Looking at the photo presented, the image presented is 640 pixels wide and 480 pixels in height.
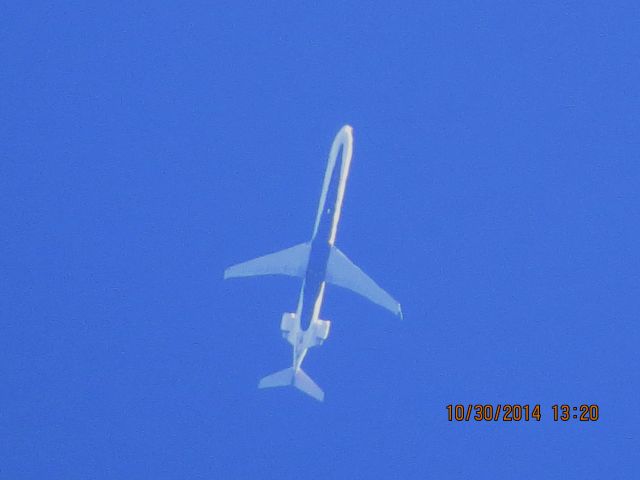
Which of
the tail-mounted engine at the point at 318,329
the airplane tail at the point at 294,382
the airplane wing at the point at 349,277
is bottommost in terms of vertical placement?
the airplane tail at the point at 294,382

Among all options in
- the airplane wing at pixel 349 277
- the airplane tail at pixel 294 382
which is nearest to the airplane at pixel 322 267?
the airplane wing at pixel 349 277

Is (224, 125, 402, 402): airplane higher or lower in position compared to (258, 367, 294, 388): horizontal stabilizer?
higher

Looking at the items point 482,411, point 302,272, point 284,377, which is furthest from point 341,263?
point 482,411

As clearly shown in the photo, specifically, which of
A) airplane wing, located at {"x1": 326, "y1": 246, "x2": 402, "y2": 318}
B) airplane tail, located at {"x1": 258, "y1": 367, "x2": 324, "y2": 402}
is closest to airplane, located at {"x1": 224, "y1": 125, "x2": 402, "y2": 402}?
airplane wing, located at {"x1": 326, "y1": 246, "x2": 402, "y2": 318}

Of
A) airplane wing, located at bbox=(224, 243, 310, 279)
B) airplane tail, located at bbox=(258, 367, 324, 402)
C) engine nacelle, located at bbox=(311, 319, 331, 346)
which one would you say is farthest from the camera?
airplane tail, located at bbox=(258, 367, 324, 402)

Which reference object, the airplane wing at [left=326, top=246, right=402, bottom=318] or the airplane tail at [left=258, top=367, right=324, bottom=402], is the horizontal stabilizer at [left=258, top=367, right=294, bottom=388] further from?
the airplane wing at [left=326, top=246, right=402, bottom=318]

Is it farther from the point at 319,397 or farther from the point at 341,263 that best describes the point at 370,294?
the point at 319,397

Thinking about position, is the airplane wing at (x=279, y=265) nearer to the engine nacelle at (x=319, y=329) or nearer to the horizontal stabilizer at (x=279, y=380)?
the engine nacelle at (x=319, y=329)
